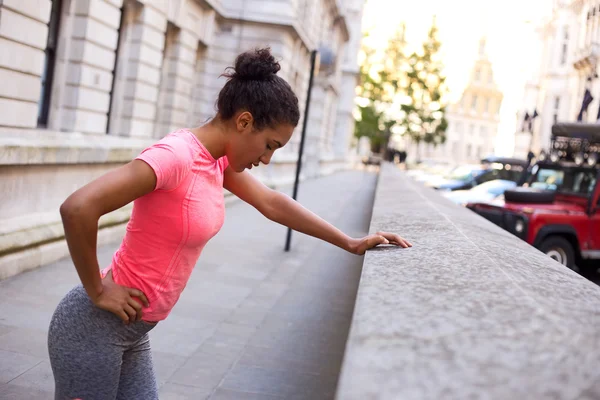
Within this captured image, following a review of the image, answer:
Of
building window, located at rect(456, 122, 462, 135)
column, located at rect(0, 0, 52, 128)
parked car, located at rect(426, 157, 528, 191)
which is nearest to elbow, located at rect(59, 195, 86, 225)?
column, located at rect(0, 0, 52, 128)

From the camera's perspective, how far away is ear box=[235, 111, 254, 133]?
2.27m

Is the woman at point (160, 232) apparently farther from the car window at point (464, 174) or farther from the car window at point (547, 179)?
the car window at point (464, 174)

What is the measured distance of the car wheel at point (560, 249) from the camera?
10250mm

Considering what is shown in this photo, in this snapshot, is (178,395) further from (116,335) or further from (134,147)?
(134,147)

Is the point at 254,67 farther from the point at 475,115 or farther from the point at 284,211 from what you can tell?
the point at 475,115

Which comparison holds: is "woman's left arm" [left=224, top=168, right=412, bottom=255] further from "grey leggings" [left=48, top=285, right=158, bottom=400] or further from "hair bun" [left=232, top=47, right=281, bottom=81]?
"grey leggings" [left=48, top=285, right=158, bottom=400]

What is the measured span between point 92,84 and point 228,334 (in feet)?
23.1

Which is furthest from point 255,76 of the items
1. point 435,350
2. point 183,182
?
point 435,350

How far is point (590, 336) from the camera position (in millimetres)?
1495

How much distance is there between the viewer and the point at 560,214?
10.3 meters

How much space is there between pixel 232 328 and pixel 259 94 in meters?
3.56

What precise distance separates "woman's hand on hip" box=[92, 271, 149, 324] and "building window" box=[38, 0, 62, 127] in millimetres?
8956

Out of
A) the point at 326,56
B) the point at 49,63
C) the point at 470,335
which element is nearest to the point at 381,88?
the point at 326,56

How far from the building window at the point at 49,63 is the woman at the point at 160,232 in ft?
29.0
